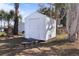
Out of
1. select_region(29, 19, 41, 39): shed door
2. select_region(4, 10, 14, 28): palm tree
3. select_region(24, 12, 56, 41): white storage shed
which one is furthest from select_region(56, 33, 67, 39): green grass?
select_region(4, 10, 14, 28): palm tree

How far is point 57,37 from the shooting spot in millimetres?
1836

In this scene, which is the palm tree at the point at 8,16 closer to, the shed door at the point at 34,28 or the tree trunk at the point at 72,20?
the shed door at the point at 34,28

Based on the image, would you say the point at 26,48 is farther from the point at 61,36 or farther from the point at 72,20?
the point at 72,20

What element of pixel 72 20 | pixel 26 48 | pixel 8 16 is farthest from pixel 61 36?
pixel 8 16

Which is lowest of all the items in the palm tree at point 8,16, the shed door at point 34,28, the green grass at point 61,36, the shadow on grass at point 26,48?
the shadow on grass at point 26,48

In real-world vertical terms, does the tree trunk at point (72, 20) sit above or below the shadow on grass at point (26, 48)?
above

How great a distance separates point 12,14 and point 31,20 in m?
0.18

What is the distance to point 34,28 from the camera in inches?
71.7

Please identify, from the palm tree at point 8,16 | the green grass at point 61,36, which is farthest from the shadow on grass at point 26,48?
the palm tree at point 8,16

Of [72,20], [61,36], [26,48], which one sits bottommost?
[26,48]

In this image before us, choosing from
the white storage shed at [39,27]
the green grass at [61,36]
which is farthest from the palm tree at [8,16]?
the green grass at [61,36]

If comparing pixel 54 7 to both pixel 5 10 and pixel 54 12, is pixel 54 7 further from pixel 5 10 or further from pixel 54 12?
pixel 5 10

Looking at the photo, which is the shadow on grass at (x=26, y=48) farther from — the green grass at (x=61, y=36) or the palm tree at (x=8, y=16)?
the palm tree at (x=8, y=16)

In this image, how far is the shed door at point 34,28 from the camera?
181 cm
